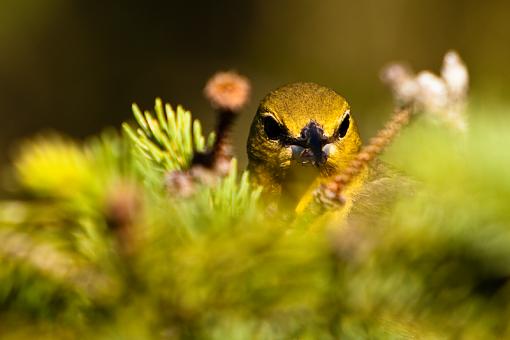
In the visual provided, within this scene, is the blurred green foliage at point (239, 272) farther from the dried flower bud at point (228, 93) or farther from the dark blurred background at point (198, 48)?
the dark blurred background at point (198, 48)

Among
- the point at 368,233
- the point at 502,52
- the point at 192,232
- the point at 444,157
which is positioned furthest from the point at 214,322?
the point at 502,52

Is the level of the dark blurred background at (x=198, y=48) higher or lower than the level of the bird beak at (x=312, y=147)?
higher

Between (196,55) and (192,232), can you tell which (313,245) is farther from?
(196,55)

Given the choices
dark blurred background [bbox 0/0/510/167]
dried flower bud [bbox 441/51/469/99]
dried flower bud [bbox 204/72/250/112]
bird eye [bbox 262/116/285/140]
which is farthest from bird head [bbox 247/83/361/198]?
dark blurred background [bbox 0/0/510/167]

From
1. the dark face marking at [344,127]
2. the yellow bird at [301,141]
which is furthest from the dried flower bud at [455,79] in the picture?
the dark face marking at [344,127]

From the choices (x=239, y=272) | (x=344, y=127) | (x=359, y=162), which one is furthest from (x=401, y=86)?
(x=344, y=127)

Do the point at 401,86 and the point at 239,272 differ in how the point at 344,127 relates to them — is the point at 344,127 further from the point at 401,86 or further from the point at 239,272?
the point at 239,272

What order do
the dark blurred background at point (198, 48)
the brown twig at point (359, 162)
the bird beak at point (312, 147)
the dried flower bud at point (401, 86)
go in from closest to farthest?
1. the brown twig at point (359, 162)
2. the dried flower bud at point (401, 86)
3. the bird beak at point (312, 147)
4. the dark blurred background at point (198, 48)
